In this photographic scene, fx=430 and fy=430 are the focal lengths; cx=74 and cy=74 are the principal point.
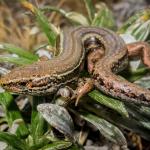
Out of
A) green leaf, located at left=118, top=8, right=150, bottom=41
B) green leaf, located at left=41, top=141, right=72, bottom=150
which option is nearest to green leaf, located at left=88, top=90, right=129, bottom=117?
green leaf, located at left=41, top=141, right=72, bottom=150

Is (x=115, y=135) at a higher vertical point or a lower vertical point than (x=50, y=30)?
lower

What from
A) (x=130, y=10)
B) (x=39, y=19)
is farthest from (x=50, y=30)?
(x=130, y=10)

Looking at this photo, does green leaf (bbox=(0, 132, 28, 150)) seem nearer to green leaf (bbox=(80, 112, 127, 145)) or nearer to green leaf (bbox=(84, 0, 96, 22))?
green leaf (bbox=(80, 112, 127, 145))

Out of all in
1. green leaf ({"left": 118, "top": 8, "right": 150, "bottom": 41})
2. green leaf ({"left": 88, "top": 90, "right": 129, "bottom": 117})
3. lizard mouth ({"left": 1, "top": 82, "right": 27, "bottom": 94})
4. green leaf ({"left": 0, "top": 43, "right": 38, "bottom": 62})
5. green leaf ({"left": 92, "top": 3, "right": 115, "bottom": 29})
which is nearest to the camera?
lizard mouth ({"left": 1, "top": 82, "right": 27, "bottom": 94})

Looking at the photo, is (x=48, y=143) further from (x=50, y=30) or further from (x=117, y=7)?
(x=117, y=7)

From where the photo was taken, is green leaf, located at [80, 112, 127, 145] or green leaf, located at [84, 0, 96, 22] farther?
green leaf, located at [84, 0, 96, 22]

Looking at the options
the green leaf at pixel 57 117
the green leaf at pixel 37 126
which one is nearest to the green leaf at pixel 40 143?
the green leaf at pixel 37 126
